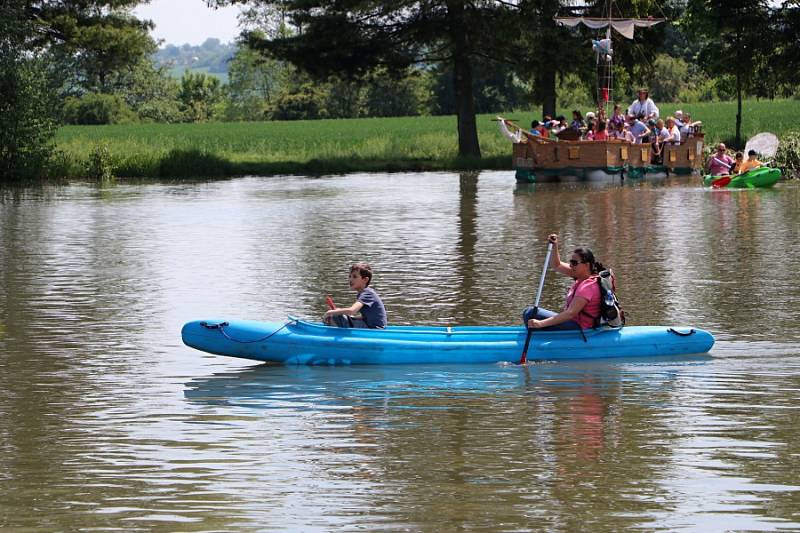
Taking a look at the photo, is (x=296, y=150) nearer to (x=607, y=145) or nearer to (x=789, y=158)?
(x=607, y=145)

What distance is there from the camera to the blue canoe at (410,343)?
12703 mm

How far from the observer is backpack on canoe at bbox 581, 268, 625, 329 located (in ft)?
42.5

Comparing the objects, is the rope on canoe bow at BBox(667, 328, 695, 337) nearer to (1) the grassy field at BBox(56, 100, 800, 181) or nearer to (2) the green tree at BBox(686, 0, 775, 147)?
(1) the grassy field at BBox(56, 100, 800, 181)

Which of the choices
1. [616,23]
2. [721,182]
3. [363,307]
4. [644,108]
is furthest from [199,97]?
[363,307]

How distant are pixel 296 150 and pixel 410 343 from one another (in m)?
39.6

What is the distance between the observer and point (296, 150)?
5181cm

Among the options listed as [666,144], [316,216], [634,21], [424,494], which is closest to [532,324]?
[424,494]

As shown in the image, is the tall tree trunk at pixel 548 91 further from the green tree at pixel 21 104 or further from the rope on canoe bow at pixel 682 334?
the rope on canoe bow at pixel 682 334

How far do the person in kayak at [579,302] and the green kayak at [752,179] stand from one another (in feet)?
77.2

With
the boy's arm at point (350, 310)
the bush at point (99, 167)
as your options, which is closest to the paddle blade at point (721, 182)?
the bush at point (99, 167)

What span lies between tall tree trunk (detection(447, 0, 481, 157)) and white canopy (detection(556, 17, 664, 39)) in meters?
3.27

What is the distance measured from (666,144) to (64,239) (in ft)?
66.6

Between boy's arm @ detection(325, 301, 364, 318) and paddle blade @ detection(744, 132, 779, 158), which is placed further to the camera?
paddle blade @ detection(744, 132, 779, 158)

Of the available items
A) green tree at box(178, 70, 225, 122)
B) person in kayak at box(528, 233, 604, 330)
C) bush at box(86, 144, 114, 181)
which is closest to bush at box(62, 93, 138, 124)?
green tree at box(178, 70, 225, 122)
